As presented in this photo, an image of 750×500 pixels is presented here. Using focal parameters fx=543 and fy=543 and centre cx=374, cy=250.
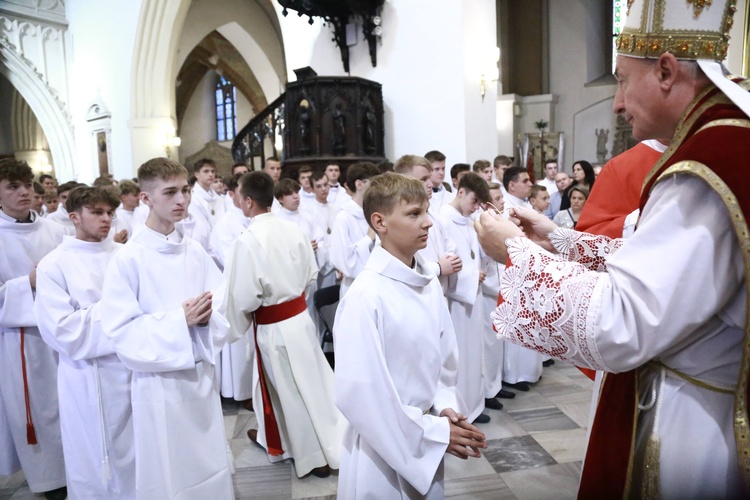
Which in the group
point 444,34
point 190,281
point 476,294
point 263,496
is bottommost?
point 263,496

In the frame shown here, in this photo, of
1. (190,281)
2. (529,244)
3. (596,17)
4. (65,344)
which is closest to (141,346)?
(190,281)

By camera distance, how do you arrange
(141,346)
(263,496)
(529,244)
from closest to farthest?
(529,244) < (141,346) < (263,496)

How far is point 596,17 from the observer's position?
14883 millimetres

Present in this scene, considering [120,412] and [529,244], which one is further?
[120,412]

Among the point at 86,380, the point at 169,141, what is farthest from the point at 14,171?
the point at 169,141

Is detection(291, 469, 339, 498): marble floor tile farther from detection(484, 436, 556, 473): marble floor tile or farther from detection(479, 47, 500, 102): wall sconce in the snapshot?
detection(479, 47, 500, 102): wall sconce

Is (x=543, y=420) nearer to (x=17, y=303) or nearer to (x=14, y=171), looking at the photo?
(x=17, y=303)

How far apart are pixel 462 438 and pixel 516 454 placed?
194cm

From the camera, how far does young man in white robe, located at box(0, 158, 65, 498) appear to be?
3307mm

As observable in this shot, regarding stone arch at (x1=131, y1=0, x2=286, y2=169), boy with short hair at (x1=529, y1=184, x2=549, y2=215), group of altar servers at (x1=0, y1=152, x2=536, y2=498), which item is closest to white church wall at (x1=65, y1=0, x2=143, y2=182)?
stone arch at (x1=131, y1=0, x2=286, y2=169)

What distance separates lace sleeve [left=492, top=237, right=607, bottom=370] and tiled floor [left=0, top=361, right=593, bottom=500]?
83.6 inches

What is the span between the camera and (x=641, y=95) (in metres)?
1.31

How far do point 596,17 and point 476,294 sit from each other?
13721 millimetres

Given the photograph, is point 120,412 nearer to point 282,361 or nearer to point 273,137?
point 282,361
